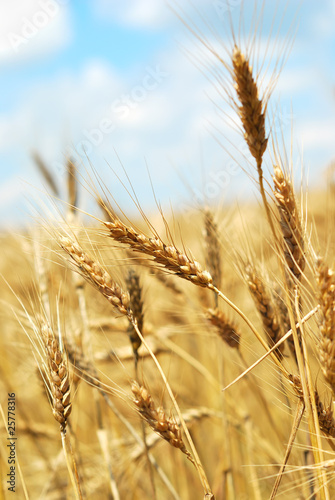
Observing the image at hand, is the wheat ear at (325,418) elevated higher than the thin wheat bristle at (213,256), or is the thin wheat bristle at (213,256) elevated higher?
the thin wheat bristle at (213,256)

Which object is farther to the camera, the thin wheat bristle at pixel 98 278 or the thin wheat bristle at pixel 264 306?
the thin wheat bristle at pixel 264 306

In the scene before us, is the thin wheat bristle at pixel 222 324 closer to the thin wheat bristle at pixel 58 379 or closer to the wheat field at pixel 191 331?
the wheat field at pixel 191 331

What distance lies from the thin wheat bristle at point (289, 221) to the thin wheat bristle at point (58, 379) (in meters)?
0.63

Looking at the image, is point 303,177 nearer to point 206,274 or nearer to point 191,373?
point 206,274

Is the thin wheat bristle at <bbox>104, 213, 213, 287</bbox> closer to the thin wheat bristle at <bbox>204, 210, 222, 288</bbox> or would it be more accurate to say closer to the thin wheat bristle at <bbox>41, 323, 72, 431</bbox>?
the thin wheat bristle at <bbox>41, 323, 72, 431</bbox>

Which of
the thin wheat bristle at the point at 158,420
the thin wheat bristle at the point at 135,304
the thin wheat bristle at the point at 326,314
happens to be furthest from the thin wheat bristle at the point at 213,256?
the thin wheat bristle at the point at 326,314

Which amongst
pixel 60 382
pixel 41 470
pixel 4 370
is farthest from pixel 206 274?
pixel 41 470

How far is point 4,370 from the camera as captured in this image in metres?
2.47

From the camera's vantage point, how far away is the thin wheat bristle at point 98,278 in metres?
1.14

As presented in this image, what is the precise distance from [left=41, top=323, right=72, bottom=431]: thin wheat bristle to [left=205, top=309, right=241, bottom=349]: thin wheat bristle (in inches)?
22.2

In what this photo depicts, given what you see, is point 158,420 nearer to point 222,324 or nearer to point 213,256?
point 222,324

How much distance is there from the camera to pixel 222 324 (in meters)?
1.63

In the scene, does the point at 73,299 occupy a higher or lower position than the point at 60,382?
higher

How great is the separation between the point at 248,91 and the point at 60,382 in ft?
2.80
